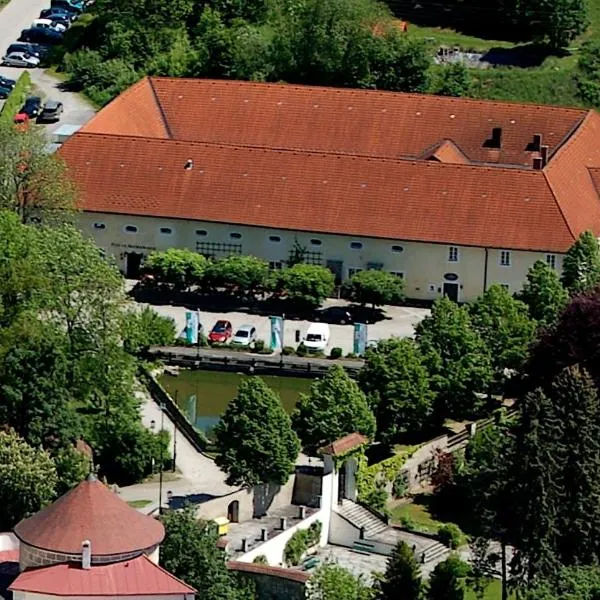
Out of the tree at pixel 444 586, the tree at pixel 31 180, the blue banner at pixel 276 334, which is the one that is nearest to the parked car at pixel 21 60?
the tree at pixel 31 180

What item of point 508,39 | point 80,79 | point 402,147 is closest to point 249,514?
point 402,147

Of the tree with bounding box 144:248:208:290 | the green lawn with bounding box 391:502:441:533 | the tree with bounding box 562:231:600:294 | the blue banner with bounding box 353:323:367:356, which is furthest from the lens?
the tree with bounding box 144:248:208:290

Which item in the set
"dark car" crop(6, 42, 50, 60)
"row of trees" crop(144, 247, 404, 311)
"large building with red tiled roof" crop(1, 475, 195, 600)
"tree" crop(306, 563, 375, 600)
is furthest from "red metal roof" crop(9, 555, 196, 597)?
"dark car" crop(6, 42, 50, 60)

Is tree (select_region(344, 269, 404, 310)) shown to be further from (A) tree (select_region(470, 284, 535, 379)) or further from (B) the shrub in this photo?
(A) tree (select_region(470, 284, 535, 379))

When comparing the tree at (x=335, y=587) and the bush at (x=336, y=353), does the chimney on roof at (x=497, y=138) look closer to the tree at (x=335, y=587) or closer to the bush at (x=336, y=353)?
the bush at (x=336, y=353)

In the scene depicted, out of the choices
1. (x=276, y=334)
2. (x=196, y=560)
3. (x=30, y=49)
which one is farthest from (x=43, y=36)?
(x=196, y=560)

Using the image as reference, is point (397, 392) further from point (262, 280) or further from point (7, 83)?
point (7, 83)

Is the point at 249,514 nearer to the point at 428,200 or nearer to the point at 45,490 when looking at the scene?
the point at 45,490
